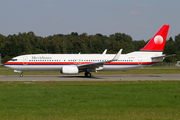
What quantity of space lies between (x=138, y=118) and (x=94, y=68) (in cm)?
2149

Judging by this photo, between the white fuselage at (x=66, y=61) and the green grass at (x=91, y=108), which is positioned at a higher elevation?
the white fuselage at (x=66, y=61)

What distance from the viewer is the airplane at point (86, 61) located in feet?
97.0

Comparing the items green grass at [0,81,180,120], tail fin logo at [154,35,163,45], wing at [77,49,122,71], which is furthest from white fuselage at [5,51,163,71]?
green grass at [0,81,180,120]

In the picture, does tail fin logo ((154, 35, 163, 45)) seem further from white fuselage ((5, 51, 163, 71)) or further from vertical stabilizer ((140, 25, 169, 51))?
white fuselage ((5, 51, 163, 71))

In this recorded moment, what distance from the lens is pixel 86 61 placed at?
30562 mm

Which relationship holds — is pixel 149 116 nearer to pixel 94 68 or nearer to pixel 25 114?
pixel 25 114

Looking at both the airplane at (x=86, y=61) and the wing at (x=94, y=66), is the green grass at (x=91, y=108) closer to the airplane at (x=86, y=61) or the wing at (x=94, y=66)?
the wing at (x=94, y=66)

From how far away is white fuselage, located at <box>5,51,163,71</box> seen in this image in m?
29.7

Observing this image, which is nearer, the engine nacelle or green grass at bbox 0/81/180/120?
green grass at bbox 0/81/180/120

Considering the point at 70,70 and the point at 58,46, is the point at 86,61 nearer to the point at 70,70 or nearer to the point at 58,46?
the point at 70,70

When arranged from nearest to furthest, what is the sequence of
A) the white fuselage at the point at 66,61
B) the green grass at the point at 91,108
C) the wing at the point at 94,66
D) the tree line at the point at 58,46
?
the green grass at the point at 91,108
the wing at the point at 94,66
the white fuselage at the point at 66,61
the tree line at the point at 58,46

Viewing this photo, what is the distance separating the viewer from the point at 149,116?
872 centimetres

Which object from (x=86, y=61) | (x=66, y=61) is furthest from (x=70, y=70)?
(x=86, y=61)

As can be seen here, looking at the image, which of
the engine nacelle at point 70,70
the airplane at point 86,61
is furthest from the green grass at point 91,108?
the airplane at point 86,61
